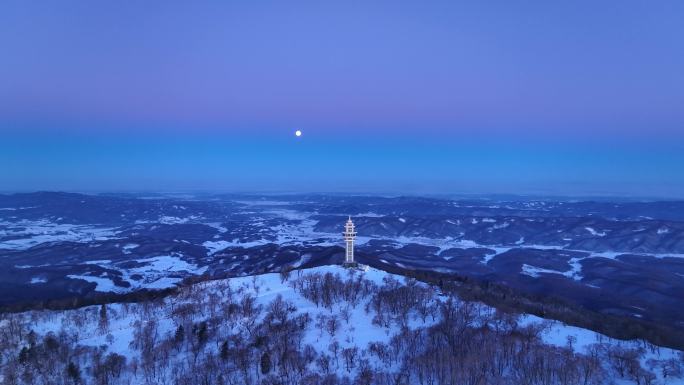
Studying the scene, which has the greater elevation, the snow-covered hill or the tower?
the tower

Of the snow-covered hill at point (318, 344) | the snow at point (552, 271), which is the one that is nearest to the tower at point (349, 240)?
the snow-covered hill at point (318, 344)

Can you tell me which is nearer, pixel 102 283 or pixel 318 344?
pixel 318 344

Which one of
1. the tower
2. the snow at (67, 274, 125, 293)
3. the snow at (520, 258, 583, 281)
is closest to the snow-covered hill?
the tower

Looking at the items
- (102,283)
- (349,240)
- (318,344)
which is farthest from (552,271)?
(102,283)

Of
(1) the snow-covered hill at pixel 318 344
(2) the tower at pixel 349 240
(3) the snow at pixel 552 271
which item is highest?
(2) the tower at pixel 349 240

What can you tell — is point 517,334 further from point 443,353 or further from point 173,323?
point 173,323

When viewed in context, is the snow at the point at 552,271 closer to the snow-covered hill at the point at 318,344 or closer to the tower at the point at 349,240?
the tower at the point at 349,240

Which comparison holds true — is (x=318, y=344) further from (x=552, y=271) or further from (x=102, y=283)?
(x=552, y=271)

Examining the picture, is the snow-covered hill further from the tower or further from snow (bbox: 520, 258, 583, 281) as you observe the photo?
snow (bbox: 520, 258, 583, 281)

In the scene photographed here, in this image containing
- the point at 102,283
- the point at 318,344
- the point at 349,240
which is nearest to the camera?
the point at 318,344
